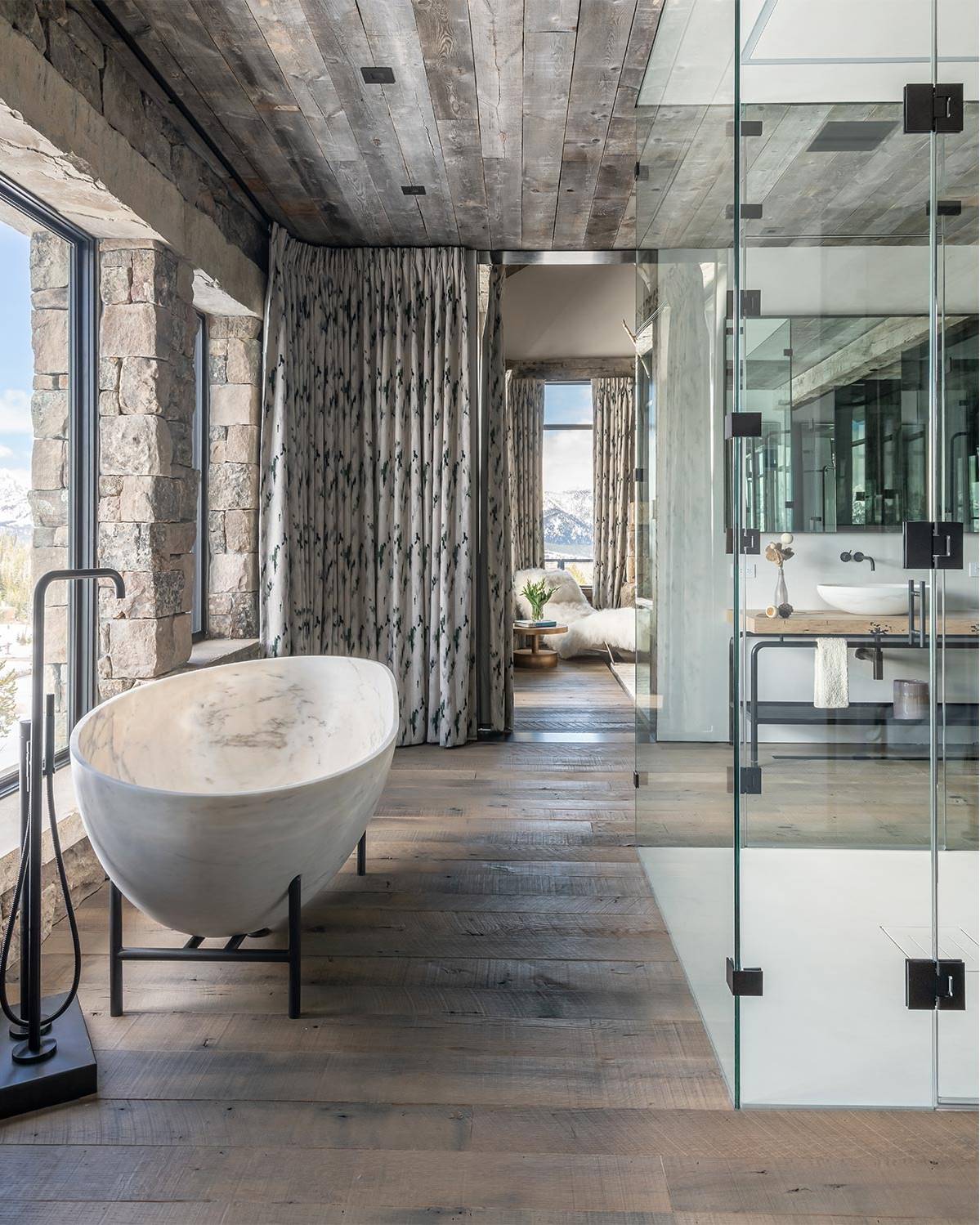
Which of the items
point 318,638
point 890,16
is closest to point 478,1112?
point 890,16

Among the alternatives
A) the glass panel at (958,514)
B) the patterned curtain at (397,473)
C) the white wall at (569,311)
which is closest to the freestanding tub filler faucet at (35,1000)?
the glass panel at (958,514)

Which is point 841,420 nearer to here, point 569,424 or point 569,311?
point 569,311

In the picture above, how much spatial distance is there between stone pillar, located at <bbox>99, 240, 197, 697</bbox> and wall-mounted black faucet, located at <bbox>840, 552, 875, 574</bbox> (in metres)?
2.26

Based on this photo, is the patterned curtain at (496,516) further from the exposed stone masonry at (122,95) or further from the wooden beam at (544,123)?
the exposed stone masonry at (122,95)

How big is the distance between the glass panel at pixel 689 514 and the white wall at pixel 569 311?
117 inches

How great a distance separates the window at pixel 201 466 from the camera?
4094mm

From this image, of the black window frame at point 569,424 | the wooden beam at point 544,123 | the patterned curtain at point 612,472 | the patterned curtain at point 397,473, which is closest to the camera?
the wooden beam at point 544,123

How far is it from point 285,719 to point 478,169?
2344 mm

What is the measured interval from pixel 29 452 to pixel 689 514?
80.1 inches

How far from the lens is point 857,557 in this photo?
5.37ft

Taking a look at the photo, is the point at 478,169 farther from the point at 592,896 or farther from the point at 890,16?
the point at 592,896

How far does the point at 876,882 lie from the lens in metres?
1.66

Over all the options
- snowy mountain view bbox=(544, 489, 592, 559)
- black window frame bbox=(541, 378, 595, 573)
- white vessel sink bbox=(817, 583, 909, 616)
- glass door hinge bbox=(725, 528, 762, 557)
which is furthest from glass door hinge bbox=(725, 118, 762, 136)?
snowy mountain view bbox=(544, 489, 592, 559)

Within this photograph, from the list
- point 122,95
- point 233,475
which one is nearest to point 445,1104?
point 122,95
